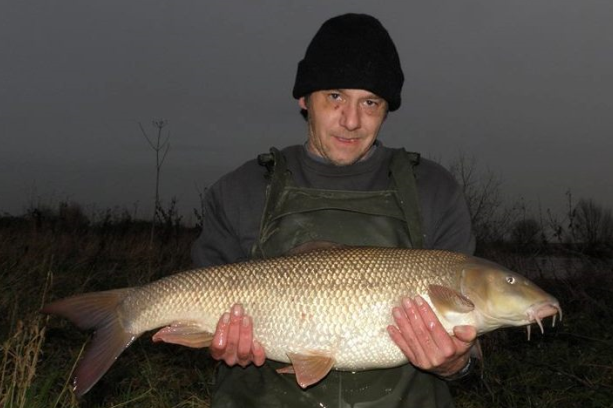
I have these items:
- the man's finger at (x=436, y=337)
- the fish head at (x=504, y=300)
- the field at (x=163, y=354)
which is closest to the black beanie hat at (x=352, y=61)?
the fish head at (x=504, y=300)

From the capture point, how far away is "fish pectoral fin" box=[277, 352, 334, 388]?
2668 mm

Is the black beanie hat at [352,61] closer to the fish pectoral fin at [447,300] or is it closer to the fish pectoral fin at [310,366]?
the fish pectoral fin at [447,300]

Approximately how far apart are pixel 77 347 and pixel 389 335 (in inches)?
195

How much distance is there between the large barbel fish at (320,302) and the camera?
279 cm

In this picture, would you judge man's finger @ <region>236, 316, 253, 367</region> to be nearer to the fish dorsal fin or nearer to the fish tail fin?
the fish dorsal fin

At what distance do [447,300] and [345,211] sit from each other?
583 mm

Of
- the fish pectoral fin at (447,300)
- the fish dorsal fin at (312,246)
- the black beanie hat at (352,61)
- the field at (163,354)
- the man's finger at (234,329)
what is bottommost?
the field at (163,354)

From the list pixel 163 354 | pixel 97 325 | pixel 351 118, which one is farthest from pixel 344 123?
pixel 163 354

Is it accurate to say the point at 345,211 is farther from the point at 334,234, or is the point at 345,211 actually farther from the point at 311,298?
the point at 311,298

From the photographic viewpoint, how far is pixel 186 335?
2.85 metres

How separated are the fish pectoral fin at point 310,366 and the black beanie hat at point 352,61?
1311mm

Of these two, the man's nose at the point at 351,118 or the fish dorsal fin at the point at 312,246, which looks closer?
the fish dorsal fin at the point at 312,246

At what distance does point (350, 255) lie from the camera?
2.90 meters

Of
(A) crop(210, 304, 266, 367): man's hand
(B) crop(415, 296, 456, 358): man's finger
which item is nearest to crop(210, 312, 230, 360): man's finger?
(A) crop(210, 304, 266, 367): man's hand
